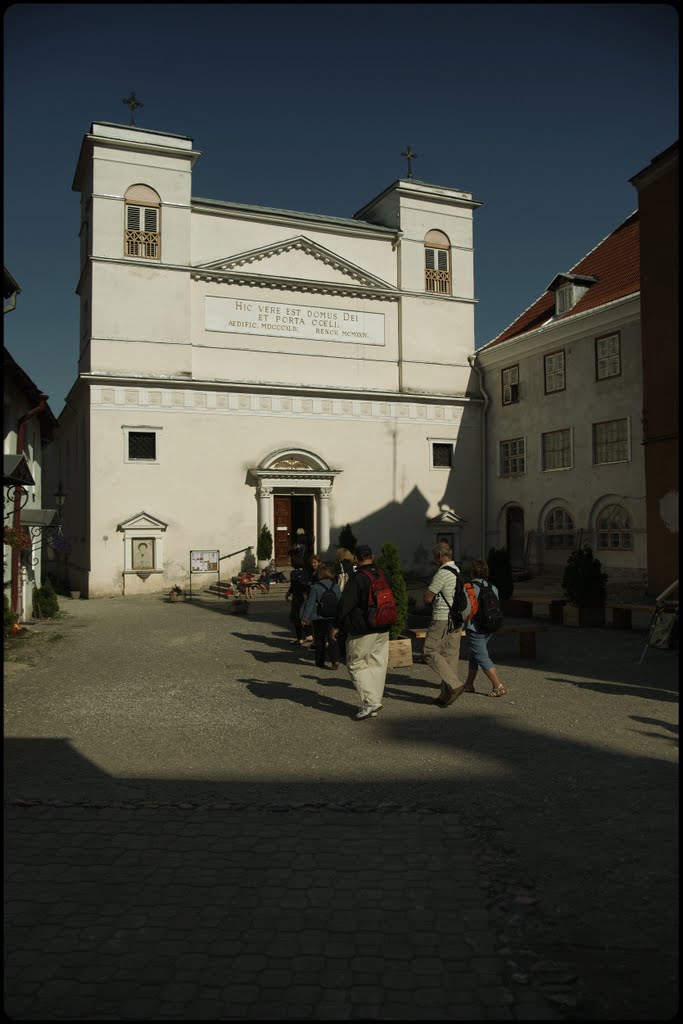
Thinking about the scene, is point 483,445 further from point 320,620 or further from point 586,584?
point 320,620

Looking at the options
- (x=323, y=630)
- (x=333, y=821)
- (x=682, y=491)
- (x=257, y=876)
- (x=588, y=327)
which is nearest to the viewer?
(x=682, y=491)

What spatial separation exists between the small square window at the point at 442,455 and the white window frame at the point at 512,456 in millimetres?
2024

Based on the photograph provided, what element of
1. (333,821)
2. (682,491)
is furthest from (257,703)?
(682,491)

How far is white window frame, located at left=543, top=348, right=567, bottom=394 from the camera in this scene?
28.2m

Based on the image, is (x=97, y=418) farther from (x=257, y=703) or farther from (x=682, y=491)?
(x=682, y=491)

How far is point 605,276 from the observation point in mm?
28297

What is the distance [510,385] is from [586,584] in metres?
16.2

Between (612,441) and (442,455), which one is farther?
(442,455)

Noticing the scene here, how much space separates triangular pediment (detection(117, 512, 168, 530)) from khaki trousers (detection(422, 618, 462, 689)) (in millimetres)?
19436

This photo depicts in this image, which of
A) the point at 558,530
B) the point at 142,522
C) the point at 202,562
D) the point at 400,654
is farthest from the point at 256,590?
the point at 400,654

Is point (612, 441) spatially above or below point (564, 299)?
below

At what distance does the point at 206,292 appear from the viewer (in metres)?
28.9

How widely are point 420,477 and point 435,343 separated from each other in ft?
17.4

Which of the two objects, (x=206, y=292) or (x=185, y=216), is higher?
(x=185, y=216)
